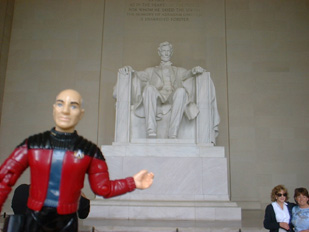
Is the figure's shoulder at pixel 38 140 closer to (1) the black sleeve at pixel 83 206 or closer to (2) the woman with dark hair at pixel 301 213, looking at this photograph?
(1) the black sleeve at pixel 83 206

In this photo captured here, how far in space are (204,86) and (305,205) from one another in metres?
3.07

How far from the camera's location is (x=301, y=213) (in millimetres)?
3787

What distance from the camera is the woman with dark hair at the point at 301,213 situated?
3.70 meters

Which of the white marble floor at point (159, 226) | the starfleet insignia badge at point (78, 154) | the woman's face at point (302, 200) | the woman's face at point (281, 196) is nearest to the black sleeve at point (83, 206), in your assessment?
the starfleet insignia badge at point (78, 154)

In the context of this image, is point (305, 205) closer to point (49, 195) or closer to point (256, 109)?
point (49, 195)

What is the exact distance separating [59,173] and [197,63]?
7.19 metres

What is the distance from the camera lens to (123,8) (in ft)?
29.6

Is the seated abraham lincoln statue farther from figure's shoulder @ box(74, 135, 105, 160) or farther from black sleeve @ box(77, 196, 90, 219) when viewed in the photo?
figure's shoulder @ box(74, 135, 105, 160)

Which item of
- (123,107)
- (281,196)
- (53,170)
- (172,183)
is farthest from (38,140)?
(123,107)

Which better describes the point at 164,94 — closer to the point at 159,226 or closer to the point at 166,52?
the point at 166,52

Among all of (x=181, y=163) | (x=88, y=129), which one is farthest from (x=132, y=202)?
(x=88, y=129)

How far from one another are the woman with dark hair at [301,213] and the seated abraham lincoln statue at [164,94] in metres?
2.59

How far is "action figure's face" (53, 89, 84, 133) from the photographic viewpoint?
6.56 feet

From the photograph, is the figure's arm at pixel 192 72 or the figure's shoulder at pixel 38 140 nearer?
the figure's shoulder at pixel 38 140
